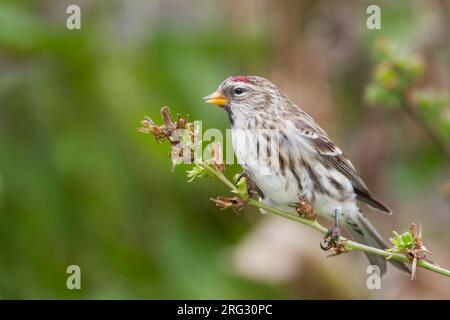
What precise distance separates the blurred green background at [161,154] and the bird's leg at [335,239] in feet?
4.26

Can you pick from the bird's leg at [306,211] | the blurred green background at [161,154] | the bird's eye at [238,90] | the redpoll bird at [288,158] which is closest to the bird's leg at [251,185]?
the redpoll bird at [288,158]

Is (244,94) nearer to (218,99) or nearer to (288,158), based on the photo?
(218,99)

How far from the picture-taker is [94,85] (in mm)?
5891

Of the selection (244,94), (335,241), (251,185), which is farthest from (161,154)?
(335,241)

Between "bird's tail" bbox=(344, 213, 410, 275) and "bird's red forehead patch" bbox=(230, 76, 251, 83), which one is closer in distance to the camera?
"bird's red forehead patch" bbox=(230, 76, 251, 83)

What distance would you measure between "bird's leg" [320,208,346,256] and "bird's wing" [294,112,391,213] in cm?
14

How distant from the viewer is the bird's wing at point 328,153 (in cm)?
418

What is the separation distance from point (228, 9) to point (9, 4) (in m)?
1.35

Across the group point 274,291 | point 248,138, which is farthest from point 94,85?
point 248,138

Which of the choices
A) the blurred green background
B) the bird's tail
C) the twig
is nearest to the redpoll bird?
the bird's tail

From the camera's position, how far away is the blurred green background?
5.61m

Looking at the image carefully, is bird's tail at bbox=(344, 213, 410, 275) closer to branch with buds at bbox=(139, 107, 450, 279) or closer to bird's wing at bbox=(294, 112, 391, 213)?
bird's wing at bbox=(294, 112, 391, 213)
